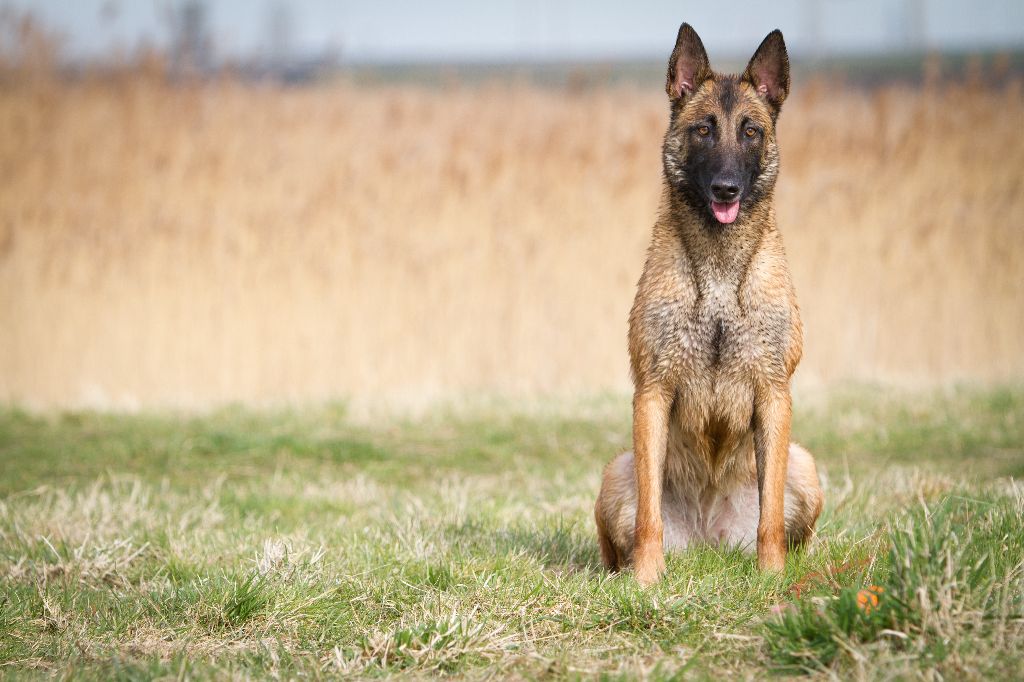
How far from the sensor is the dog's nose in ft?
12.6

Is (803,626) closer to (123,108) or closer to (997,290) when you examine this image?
(997,290)

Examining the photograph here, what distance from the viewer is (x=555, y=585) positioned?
3.68 m

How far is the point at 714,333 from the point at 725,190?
0.51 meters

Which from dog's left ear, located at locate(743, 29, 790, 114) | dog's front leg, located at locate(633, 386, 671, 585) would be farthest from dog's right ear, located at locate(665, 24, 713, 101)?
dog's front leg, located at locate(633, 386, 671, 585)

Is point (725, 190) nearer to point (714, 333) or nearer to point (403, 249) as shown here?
point (714, 333)

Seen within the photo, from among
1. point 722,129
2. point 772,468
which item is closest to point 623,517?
point 772,468

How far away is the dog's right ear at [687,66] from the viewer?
13.5 feet

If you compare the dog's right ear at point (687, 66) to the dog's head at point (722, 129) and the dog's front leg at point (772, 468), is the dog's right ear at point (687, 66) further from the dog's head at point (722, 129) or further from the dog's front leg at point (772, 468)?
the dog's front leg at point (772, 468)

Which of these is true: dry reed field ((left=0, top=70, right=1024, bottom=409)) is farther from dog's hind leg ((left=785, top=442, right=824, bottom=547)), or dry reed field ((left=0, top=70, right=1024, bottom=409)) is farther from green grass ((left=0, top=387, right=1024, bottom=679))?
dog's hind leg ((left=785, top=442, right=824, bottom=547))

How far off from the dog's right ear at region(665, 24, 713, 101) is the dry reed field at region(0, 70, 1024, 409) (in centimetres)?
494

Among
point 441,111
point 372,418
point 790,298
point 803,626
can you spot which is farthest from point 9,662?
point 441,111

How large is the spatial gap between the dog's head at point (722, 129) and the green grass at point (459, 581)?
4.21ft

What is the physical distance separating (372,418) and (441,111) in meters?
3.65

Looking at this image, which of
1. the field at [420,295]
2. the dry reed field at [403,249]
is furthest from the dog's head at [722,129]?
the dry reed field at [403,249]
